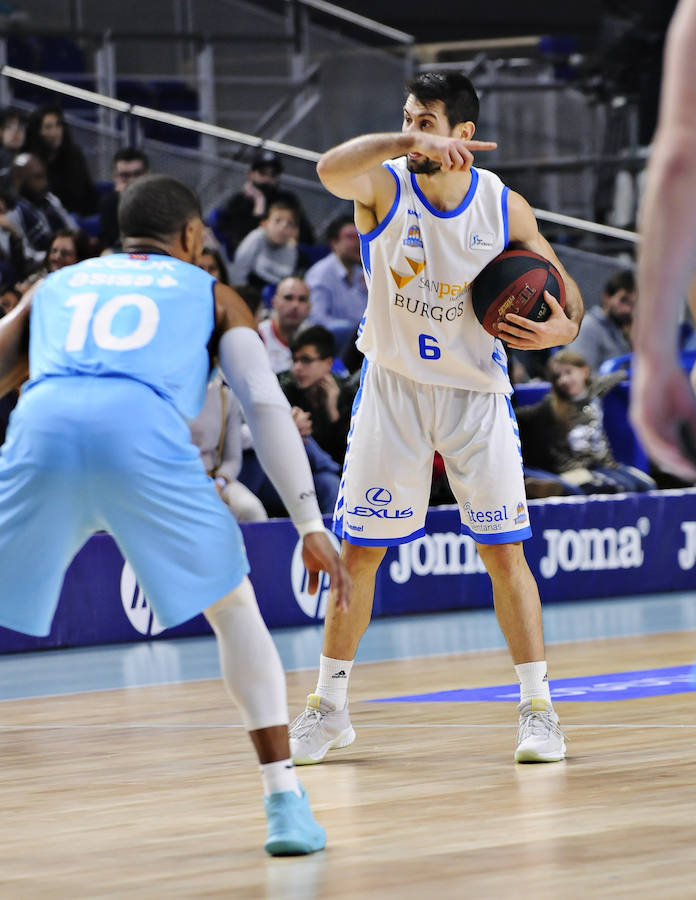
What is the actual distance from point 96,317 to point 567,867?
158 cm

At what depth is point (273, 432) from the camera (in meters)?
3.38

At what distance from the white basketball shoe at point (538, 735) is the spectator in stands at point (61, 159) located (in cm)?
814

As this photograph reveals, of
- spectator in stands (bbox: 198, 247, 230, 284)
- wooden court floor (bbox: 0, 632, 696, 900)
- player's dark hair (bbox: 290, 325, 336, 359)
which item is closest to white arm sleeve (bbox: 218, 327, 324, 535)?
wooden court floor (bbox: 0, 632, 696, 900)

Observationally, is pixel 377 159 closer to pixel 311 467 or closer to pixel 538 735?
pixel 538 735

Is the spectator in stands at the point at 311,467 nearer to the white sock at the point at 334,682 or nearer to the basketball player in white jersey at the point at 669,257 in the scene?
the white sock at the point at 334,682

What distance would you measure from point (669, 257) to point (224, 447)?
692cm

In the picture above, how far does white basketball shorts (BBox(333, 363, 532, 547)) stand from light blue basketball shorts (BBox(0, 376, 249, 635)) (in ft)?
5.20

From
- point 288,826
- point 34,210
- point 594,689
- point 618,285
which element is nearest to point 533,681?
point 594,689

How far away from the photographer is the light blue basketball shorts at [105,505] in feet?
10.7

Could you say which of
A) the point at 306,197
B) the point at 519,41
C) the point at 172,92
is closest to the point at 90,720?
the point at 306,197

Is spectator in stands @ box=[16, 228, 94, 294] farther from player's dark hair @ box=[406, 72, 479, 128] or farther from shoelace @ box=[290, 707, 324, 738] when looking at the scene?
shoelace @ box=[290, 707, 324, 738]

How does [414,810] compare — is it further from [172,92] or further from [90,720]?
[172,92]

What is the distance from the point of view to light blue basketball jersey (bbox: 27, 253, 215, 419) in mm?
3375

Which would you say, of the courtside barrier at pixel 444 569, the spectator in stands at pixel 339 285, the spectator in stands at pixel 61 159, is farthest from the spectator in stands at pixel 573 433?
the spectator in stands at pixel 61 159
